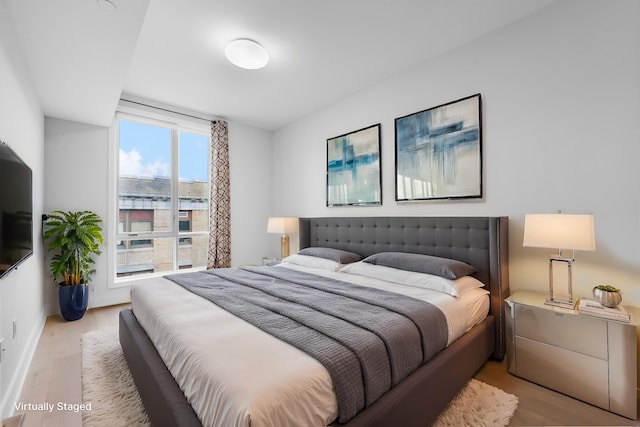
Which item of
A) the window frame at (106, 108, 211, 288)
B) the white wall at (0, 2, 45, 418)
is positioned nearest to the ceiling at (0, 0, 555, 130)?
the white wall at (0, 2, 45, 418)

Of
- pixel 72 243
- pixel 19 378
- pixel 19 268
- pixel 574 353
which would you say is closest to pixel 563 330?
pixel 574 353

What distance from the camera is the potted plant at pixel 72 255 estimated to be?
3.18 m

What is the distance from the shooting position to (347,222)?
144 inches

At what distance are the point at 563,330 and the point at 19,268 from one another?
3.86 m

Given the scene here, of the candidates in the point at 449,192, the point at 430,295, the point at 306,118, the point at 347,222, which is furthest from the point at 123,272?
the point at 449,192

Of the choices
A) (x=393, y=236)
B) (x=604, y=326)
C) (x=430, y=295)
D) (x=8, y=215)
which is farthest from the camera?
(x=393, y=236)

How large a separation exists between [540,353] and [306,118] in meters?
3.94

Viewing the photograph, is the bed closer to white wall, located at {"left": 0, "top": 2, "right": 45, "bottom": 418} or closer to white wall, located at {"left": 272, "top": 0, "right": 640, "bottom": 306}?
white wall, located at {"left": 272, "top": 0, "right": 640, "bottom": 306}

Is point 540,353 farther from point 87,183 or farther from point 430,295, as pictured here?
point 87,183

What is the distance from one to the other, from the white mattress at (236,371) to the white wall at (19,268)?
86 cm

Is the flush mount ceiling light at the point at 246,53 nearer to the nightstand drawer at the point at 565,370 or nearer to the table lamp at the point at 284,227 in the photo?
the table lamp at the point at 284,227

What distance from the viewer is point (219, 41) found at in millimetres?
2639

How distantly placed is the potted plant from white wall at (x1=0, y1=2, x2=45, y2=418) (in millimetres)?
200

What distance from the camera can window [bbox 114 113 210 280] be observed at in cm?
395
